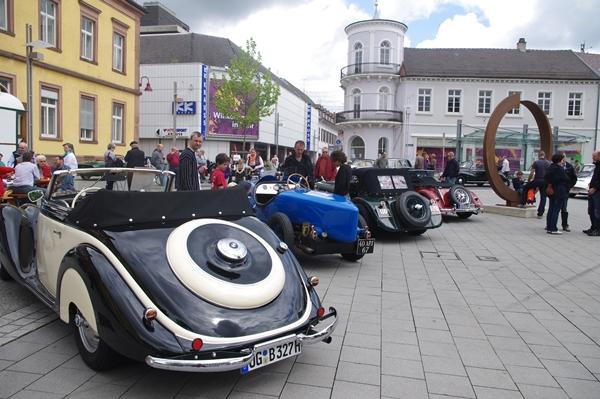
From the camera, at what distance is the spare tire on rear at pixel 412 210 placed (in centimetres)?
930

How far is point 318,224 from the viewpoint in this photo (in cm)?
695

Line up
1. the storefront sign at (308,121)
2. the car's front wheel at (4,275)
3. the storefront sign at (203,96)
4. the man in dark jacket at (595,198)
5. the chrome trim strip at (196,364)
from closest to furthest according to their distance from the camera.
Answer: the chrome trim strip at (196,364)
the car's front wheel at (4,275)
the man in dark jacket at (595,198)
the storefront sign at (203,96)
the storefront sign at (308,121)

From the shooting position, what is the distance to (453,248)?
922cm

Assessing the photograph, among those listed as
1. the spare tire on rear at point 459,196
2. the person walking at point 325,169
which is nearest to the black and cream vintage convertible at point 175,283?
the person walking at point 325,169

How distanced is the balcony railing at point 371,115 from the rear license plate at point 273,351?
41308 millimetres

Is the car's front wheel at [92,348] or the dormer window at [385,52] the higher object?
the dormer window at [385,52]

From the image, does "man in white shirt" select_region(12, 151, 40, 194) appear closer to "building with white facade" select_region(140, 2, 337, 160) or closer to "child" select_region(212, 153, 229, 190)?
"child" select_region(212, 153, 229, 190)

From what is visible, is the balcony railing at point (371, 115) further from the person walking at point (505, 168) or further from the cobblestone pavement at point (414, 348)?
the cobblestone pavement at point (414, 348)

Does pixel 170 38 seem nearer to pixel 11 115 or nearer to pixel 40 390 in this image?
pixel 11 115

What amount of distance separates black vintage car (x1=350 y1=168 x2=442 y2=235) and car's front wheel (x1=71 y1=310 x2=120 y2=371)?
6309 millimetres

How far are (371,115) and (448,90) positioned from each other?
21.9 ft

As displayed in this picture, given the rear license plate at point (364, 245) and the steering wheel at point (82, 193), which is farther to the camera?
the rear license plate at point (364, 245)

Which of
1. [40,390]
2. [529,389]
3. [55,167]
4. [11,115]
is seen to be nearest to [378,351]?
[529,389]

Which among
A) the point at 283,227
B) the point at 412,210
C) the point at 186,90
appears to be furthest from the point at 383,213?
the point at 186,90
